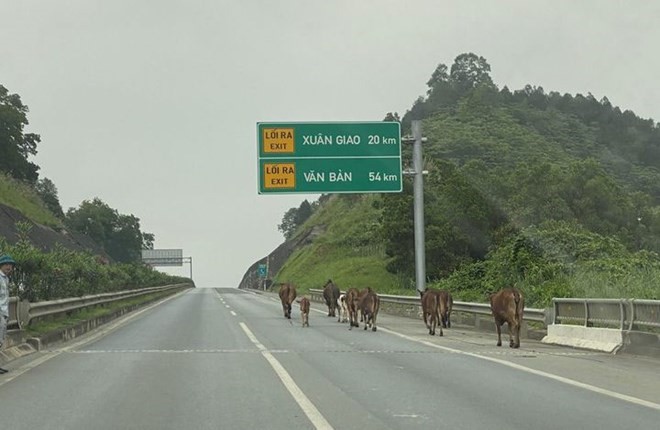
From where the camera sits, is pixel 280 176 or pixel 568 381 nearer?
pixel 568 381

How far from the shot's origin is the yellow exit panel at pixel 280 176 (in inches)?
1243

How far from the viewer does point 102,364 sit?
15.2 meters

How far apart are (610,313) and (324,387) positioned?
28.5ft

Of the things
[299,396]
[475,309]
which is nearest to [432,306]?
[475,309]

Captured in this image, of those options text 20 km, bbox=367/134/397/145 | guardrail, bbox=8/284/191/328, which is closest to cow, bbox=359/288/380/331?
text 20 km, bbox=367/134/397/145

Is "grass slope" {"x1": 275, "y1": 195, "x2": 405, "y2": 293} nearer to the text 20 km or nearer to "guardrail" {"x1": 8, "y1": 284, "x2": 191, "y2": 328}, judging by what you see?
the text 20 km

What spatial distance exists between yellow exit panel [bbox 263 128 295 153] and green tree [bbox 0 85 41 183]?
77980 mm

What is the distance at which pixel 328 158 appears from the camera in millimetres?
31484

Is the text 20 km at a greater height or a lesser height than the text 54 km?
greater

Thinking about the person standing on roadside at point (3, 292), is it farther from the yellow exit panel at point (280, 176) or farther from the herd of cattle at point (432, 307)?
the yellow exit panel at point (280, 176)

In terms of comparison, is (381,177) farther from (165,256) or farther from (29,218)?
(165,256)

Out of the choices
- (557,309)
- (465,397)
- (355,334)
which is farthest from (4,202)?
(465,397)

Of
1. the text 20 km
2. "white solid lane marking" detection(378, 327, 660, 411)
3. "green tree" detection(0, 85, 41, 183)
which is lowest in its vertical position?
"white solid lane marking" detection(378, 327, 660, 411)

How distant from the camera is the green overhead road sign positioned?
103 ft
